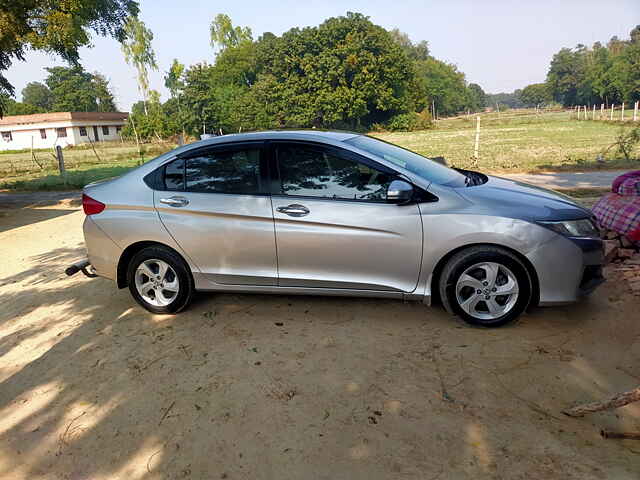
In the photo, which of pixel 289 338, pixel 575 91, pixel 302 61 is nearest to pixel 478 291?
pixel 289 338

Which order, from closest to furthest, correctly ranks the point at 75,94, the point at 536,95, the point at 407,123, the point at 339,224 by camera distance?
the point at 339,224 → the point at 407,123 → the point at 75,94 → the point at 536,95

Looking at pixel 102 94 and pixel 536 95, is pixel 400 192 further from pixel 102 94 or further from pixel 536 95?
pixel 536 95

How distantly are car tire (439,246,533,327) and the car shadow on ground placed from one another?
0.16 m

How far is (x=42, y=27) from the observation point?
11672 mm

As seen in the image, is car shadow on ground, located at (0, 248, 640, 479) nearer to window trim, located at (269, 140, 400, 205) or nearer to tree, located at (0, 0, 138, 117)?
window trim, located at (269, 140, 400, 205)

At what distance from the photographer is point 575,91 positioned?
10975 centimetres

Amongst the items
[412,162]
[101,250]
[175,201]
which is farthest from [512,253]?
[101,250]

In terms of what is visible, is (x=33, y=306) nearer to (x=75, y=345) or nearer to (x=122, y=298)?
(x=122, y=298)

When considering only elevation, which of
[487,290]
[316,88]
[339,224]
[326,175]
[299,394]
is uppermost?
[316,88]

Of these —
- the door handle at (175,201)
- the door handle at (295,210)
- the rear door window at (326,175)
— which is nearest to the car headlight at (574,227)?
the rear door window at (326,175)

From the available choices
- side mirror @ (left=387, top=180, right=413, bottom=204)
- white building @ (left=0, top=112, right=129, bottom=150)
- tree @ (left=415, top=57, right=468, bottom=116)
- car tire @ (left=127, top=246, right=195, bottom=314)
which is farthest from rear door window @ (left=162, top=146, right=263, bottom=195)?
tree @ (left=415, top=57, right=468, bottom=116)

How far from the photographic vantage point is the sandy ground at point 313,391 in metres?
2.66

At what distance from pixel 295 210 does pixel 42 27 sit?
430 inches

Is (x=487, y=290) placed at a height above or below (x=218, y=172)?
below
